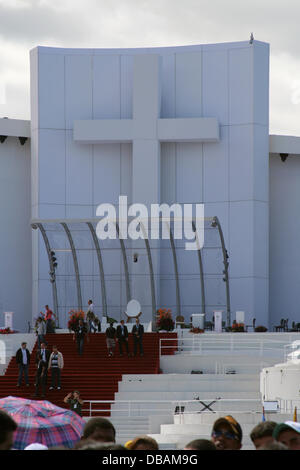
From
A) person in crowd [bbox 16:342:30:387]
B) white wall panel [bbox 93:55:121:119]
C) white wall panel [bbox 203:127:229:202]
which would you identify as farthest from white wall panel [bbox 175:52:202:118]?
person in crowd [bbox 16:342:30:387]

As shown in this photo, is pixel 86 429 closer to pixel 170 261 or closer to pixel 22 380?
pixel 22 380

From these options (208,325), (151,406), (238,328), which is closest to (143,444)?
(151,406)

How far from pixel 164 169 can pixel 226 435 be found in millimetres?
42664

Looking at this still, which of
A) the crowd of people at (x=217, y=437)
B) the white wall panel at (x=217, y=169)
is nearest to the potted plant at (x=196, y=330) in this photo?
the white wall panel at (x=217, y=169)

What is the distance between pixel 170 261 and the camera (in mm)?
48594

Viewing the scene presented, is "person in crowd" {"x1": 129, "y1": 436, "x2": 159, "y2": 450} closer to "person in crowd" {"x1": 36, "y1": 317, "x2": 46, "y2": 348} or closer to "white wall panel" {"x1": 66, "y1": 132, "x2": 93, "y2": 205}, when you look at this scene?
"person in crowd" {"x1": 36, "y1": 317, "x2": 46, "y2": 348}

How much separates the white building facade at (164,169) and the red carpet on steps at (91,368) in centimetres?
821

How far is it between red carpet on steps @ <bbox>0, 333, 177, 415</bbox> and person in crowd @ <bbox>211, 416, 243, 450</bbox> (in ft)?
78.4

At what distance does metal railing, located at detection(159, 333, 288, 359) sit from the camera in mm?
36969

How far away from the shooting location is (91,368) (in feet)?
114

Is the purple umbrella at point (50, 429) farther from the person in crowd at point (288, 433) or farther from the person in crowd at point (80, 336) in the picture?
the person in crowd at point (80, 336)
